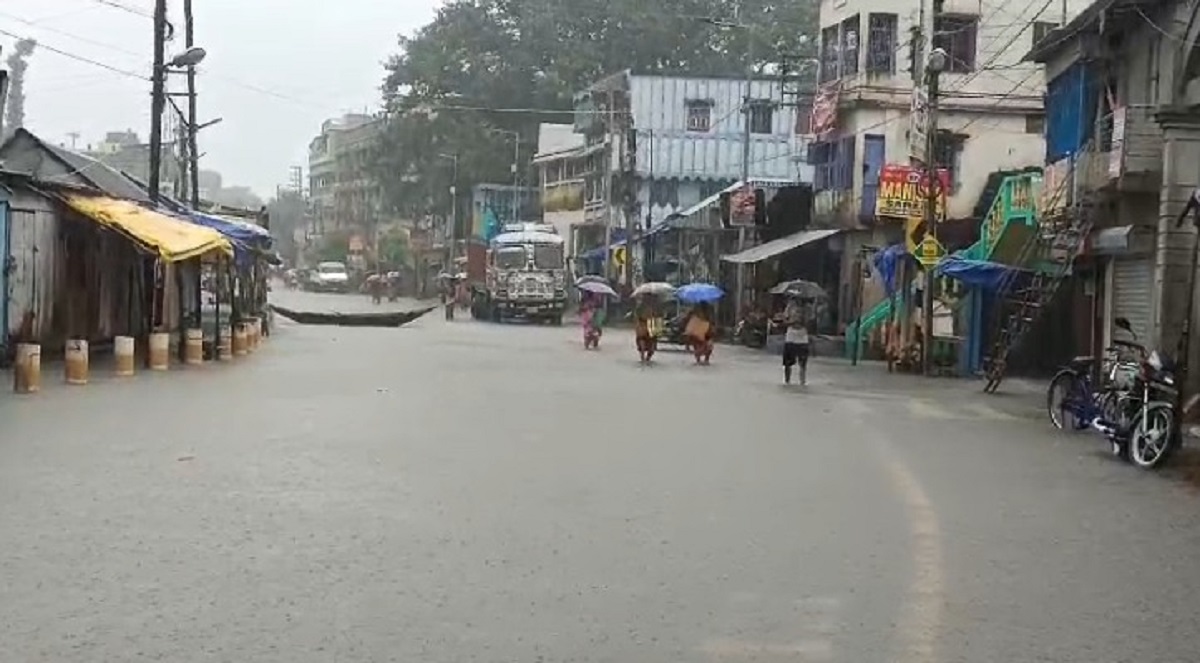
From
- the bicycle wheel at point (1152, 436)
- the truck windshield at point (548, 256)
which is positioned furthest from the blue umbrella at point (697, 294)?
the bicycle wheel at point (1152, 436)

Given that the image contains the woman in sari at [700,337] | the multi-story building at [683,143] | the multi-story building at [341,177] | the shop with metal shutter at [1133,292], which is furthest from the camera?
the multi-story building at [341,177]

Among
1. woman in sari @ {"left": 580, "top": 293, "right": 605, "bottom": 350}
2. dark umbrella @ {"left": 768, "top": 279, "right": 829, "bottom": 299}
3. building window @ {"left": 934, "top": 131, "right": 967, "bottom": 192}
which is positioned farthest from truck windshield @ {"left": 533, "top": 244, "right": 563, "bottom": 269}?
dark umbrella @ {"left": 768, "top": 279, "right": 829, "bottom": 299}

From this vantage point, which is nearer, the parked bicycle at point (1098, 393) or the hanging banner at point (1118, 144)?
the parked bicycle at point (1098, 393)

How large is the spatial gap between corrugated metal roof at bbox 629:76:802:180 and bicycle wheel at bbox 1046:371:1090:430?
145ft

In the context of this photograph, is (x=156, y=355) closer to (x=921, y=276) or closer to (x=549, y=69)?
(x=921, y=276)

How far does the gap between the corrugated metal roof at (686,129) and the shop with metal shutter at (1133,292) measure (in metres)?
38.7

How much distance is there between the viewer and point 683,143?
214 feet

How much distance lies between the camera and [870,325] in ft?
129

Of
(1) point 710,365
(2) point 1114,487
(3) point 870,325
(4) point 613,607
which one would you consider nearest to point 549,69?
(3) point 870,325

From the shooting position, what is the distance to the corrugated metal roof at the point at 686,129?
6438 cm

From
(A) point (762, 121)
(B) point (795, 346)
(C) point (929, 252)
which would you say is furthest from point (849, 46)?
(A) point (762, 121)

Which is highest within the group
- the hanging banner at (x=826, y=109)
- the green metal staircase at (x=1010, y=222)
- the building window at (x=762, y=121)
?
the building window at (x=762, y=121)

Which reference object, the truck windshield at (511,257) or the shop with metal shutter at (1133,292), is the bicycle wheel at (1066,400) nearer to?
the shop with metal shutter at (1133,292)

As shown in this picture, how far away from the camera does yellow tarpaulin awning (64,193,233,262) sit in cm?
2514
